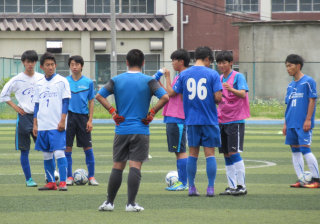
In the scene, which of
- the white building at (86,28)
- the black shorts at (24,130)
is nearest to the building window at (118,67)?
the white building at (86,28)

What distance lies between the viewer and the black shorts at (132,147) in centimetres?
610

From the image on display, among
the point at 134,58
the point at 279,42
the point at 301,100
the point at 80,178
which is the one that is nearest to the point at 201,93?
the point at 134,58

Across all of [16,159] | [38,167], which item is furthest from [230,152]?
[16,159]

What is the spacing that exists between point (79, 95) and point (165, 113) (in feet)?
4.71

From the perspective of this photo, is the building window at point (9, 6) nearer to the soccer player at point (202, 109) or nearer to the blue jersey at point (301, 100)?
the blue jersey at point (301, 100)

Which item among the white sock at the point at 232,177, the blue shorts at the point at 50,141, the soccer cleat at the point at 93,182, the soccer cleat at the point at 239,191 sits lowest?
the soccer cleat at the point at 93,182

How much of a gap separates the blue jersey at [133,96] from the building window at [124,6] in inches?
1113

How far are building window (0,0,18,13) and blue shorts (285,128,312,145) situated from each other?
28348 mm

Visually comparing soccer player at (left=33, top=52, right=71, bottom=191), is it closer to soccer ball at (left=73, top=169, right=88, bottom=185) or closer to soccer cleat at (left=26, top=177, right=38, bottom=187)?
soccer cleat at (left=26, top=177, right=38, bottom=187)

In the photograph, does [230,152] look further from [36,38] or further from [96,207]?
[36,38]

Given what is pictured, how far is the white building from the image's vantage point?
32.6m

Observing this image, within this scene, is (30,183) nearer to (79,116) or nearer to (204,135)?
(79,116)

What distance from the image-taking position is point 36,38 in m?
32.8

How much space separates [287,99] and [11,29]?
26.5m
